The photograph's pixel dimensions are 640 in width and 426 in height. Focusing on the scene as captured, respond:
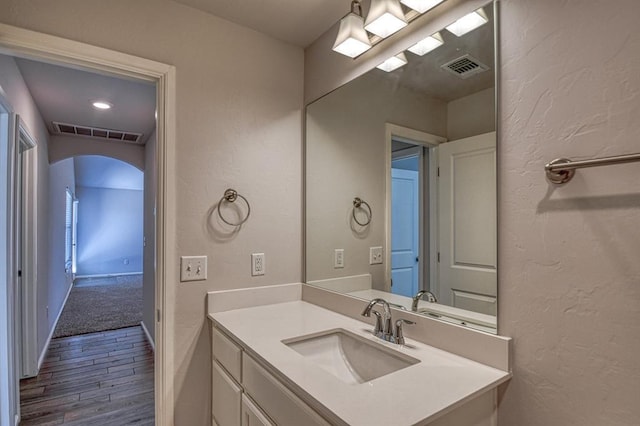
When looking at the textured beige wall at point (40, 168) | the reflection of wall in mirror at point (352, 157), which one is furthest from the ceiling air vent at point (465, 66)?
the textured beige wall at point (40, 168)

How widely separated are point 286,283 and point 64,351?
2.97m

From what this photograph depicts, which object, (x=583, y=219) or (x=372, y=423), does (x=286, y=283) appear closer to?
(x=372, y=423)

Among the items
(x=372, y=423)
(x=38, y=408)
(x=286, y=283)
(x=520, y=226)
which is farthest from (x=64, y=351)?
(x=520, y=226)

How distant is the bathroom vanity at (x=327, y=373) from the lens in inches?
32.6

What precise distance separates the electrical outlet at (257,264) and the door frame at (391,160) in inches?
26.2

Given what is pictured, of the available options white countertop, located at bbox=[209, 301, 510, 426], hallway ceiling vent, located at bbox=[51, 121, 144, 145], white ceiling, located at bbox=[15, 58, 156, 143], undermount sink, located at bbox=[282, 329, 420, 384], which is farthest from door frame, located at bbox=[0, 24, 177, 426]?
hallway ceiling vent, located at bbox=[51, 121, 144, 145]

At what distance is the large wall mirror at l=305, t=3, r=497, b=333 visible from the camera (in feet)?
3.70

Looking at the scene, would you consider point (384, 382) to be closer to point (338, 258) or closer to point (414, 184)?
point (414, 184)

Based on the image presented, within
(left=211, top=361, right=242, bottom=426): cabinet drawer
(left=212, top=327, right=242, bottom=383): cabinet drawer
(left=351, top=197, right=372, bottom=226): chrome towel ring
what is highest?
(left=351, top=197, right=372, bottom=226): chrome towel ring

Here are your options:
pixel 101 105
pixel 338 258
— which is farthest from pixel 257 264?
pixel 101 105

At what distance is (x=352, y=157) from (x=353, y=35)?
591 millimetres

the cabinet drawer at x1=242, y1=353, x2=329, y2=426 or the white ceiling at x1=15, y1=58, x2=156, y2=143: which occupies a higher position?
the white ceiling at x1=15, y1=58, x2=156, y2=143

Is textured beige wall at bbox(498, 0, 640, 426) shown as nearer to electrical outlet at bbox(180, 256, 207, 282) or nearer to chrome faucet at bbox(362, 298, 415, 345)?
chrome faucet at bbox(362, 298, 415, 345)

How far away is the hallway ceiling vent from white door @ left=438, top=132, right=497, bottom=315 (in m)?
3.74
